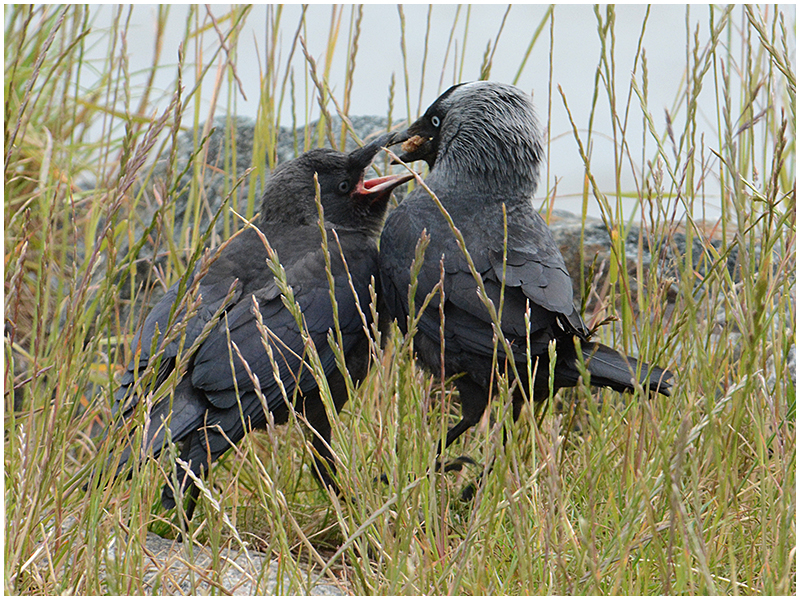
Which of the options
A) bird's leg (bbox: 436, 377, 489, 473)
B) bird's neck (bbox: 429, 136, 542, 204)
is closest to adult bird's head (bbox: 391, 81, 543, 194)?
bird's neck (bbox: 429, 136, 542, 204)

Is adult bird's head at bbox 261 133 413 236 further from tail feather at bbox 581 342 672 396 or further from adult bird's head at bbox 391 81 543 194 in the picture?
tail feather at bbox 581 342 672 396

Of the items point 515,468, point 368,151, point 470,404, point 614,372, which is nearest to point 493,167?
point 368,151

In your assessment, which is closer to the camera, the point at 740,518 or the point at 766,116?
the point at 740,518

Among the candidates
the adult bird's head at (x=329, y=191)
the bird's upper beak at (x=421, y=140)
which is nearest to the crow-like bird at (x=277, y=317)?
the adult bird's head at (x=329, y=191)

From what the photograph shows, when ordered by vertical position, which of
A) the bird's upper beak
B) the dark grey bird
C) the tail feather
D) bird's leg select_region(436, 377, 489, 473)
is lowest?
bird's leg select_region(436, 377, 489, 473)

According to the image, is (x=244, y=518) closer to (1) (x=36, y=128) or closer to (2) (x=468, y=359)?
(2) (x=468, y=359)

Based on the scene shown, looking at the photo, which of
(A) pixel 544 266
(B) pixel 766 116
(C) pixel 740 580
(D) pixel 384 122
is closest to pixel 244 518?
(A) pixel 544 266

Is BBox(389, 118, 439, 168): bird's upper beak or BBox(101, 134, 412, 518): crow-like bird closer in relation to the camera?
BBox(101, 134, 412, 518): crow-like bird

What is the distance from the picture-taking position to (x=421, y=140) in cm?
299

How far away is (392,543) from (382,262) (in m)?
1.23

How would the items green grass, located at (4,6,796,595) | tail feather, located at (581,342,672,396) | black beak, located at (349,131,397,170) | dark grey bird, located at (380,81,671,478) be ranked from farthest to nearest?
black beak, located at (349,131,397,170) → dark grey bird, located at (380,81,671,478) → tail feather, located at (581,342,672,396) → green grass, located at (4,6,796,595)

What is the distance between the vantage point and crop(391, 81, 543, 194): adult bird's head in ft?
9.04

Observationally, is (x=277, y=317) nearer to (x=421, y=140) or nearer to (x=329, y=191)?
(x=329, y=191)

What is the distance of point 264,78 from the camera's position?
295cm
